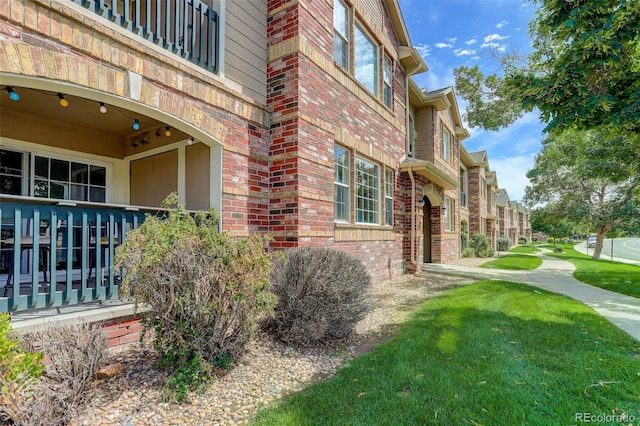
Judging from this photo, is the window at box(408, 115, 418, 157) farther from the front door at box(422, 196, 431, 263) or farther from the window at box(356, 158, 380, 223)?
the window at box(356, 158, 380, 223)

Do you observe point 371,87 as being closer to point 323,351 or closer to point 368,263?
point 368,263


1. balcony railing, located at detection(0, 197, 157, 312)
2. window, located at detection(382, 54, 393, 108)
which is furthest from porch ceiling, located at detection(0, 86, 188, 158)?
window, located at detection(382, 54, 393, 108)

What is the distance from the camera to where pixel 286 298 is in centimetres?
430

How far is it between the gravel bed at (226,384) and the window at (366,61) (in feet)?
21.7

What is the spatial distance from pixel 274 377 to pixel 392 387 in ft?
4.06

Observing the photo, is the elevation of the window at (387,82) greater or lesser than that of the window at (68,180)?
greater

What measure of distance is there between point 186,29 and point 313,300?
4.59m

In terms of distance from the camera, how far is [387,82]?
10.0 m

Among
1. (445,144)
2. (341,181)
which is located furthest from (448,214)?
(341,181)

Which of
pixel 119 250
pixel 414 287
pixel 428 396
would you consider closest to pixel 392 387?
pixel 428 396

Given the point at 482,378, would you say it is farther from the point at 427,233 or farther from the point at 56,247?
the point at 427,233

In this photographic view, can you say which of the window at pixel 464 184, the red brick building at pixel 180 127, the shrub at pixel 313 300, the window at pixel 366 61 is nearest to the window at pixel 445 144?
the window at pixel 464 184

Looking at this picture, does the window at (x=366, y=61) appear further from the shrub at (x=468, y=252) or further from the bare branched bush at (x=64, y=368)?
the shrub at (x=468, y=252)

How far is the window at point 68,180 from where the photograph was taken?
6.14 meters
